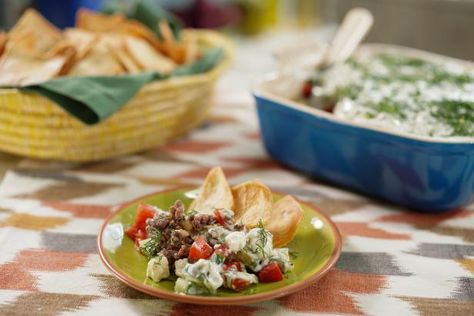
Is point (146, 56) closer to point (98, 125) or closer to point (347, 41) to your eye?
point (98, 125)

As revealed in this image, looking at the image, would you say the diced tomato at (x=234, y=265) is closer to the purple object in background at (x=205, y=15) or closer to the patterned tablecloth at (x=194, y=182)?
the patterned tablecloth at (x=194, y=182)

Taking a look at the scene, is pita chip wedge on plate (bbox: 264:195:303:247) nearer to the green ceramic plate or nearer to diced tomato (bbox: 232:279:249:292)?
the green ceramic plate

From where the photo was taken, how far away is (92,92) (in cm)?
151

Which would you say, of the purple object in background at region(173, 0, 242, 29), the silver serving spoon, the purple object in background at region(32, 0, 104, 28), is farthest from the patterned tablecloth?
the purple object in background at region(173, 0, 242, 29)

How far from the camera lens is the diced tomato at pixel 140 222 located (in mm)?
1151

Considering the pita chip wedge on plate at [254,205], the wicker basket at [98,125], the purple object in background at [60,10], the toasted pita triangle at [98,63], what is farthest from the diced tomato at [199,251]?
the purple object in background at [60,10]

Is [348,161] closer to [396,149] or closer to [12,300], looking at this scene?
[396,149]

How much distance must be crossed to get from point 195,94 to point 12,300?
0.90 m

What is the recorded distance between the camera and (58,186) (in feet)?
5.02

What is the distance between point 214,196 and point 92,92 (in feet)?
1.55

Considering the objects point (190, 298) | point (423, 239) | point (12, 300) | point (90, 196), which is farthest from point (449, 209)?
point (12, 300)

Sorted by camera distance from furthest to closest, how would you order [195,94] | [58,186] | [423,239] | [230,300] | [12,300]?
1. [195,94]
2. [58,186]
3. [423,239]
4. [12,300]
5. [230,300]

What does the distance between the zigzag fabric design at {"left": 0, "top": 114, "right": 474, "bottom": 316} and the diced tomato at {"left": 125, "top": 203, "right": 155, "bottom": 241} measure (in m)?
0.08

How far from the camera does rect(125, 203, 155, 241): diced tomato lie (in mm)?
1151
